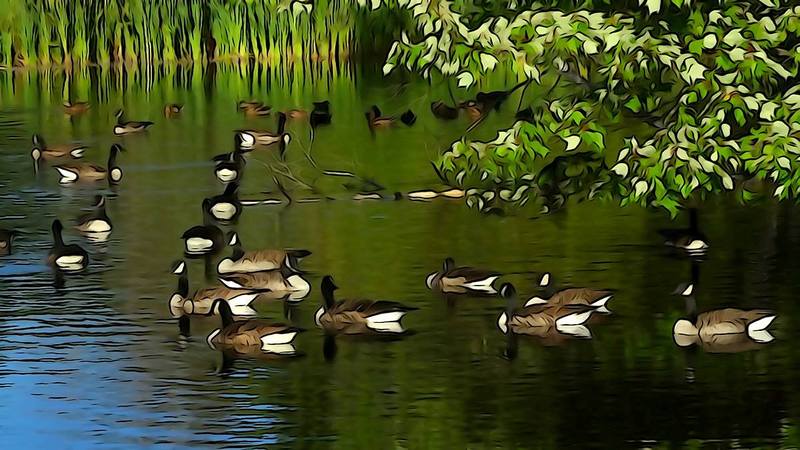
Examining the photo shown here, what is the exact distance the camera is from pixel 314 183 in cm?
2323

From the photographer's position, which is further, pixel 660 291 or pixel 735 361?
pixel 660 291

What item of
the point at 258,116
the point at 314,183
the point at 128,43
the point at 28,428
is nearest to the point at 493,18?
the point at 28,428

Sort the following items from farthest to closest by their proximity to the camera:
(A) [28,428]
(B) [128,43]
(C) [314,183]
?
(B) [128,43] → (C) [314,183] → (A) [28,428]

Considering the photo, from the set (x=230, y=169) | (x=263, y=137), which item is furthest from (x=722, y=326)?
(x=263, y=137)

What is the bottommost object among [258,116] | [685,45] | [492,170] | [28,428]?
[258,116]

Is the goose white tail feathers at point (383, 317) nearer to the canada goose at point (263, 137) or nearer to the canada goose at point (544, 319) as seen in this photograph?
the canada goose at point (544, 319)

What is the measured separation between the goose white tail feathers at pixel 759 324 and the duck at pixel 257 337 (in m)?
3.56

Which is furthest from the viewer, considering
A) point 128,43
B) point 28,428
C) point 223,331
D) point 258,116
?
point 128,43

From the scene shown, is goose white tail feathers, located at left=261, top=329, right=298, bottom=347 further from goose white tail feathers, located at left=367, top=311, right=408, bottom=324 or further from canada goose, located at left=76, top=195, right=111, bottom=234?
canada goose, located at left=76, top=195, right=111, bottom=234

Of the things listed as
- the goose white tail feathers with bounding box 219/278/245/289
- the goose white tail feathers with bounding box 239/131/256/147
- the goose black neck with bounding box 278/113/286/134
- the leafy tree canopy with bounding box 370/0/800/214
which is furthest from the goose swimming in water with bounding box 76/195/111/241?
the goose black neck with bounding box 278/113/286/134

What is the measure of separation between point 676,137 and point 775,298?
277 centimetres

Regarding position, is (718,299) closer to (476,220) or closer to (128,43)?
(476,220)

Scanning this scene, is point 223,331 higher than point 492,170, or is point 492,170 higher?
point 492,170

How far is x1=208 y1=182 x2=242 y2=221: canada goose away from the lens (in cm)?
2086
